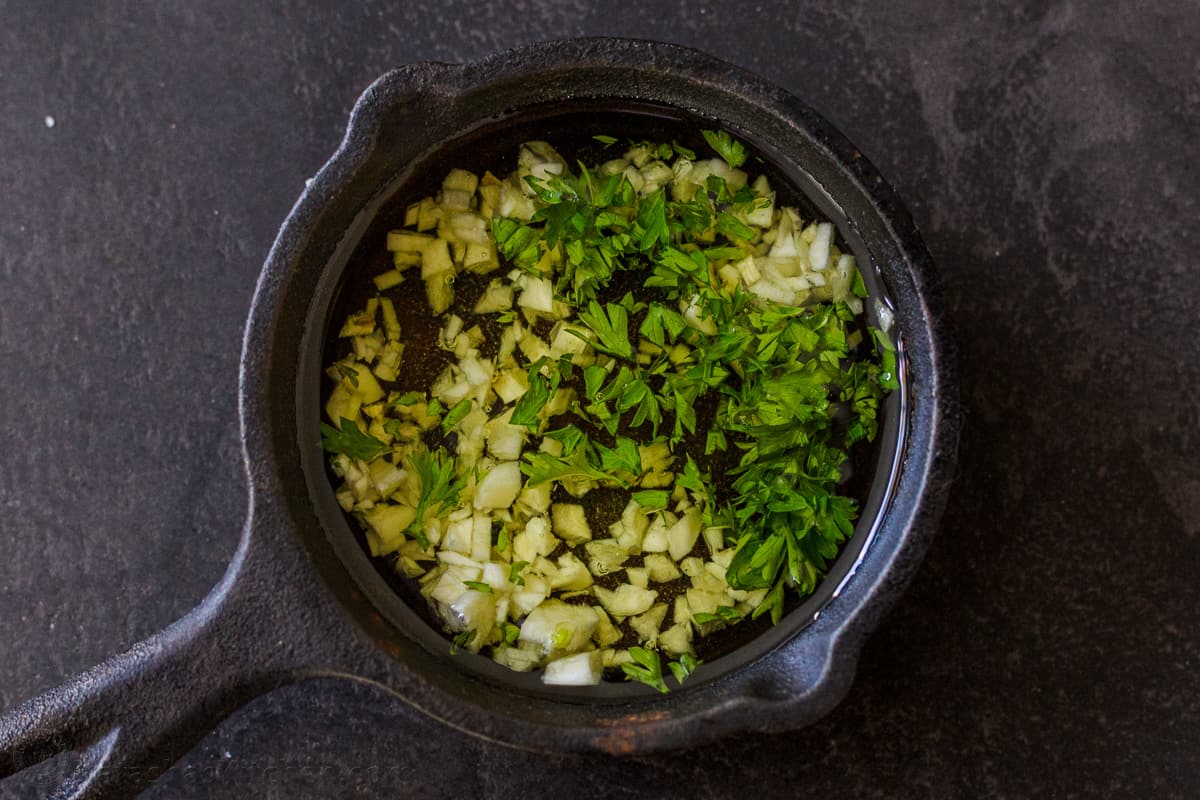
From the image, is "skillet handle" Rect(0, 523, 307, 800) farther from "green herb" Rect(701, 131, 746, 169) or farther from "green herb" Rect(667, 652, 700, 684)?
"green herb" Rect(701, 131, 746, 169)

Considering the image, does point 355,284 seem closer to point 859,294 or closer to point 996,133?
point 859,294

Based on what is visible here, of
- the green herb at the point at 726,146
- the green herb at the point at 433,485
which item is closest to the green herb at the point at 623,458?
the green herb at the point at 433,485

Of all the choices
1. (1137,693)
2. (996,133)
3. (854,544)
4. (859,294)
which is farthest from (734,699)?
(996,133)

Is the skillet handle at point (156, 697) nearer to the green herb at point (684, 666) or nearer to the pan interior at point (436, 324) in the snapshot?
the pan interior at point (436, 324)

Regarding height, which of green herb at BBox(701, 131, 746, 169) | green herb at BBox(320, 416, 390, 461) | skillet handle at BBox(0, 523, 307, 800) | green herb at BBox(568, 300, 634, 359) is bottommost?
skillet handle at BBox(0, 523, 307, 800)

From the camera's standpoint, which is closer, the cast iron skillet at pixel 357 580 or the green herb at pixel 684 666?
the cast iron skillet at pixel 357 580

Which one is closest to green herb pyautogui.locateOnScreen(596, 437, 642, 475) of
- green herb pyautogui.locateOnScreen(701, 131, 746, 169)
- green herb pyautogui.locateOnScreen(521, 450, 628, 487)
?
green herb pyautogui.locateOnScreen(521, 450, 628, 487)

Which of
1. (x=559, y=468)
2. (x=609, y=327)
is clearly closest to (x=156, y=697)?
(x=559, y=468)
